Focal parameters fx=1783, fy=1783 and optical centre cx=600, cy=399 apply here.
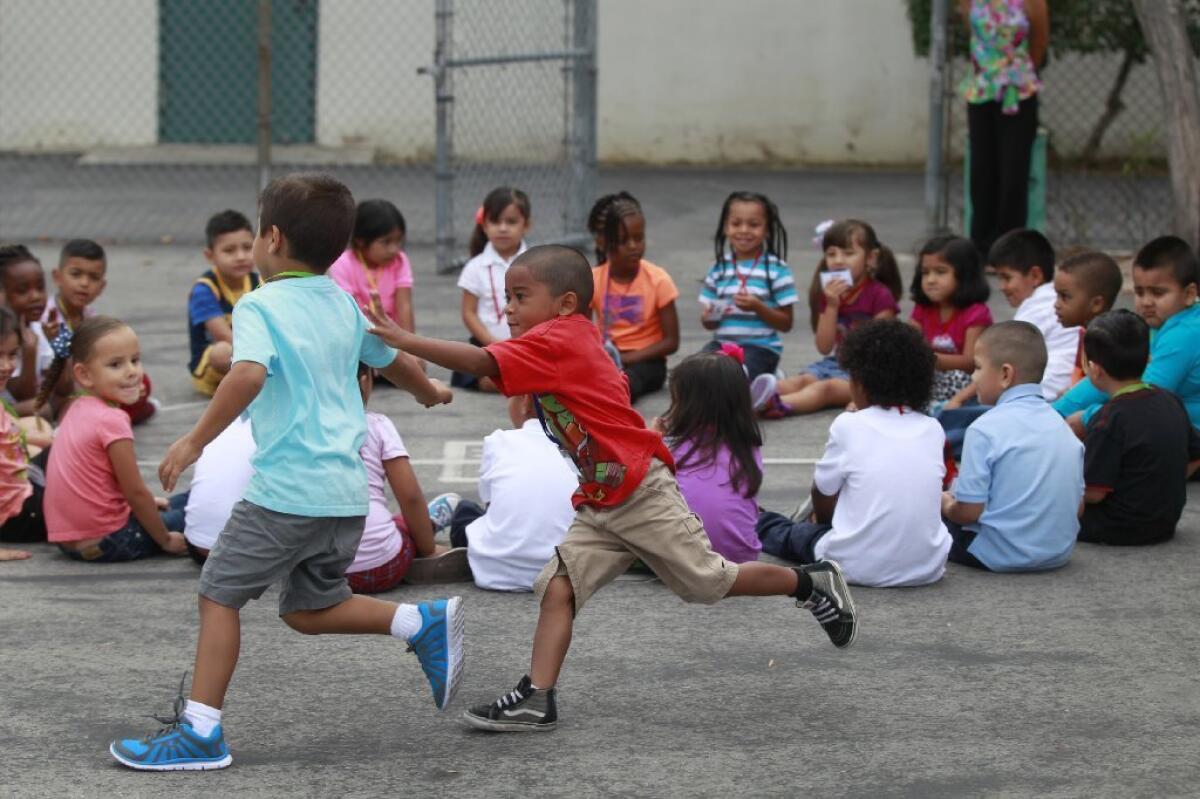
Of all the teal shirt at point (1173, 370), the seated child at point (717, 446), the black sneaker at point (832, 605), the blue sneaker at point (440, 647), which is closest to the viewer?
the blue sneaker at point (440, 647)

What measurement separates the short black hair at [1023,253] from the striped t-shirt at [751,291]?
100 centimetres

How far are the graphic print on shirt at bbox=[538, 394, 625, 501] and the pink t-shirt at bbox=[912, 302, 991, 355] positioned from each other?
12.0 ft

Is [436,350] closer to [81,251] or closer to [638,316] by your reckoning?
[81,251]

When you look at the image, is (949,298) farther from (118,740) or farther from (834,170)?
(834,170)

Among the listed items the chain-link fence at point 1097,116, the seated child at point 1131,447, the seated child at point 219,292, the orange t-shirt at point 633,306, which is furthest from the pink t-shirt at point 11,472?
the chain-link fence at point 1097,116

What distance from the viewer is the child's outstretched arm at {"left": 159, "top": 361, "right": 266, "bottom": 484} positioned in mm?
3982

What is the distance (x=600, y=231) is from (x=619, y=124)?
10.6m

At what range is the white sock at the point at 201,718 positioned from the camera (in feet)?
13.7

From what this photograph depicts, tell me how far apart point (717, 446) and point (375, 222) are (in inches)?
132

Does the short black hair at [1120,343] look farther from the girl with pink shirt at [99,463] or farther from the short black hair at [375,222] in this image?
the short black hair at [375,222]

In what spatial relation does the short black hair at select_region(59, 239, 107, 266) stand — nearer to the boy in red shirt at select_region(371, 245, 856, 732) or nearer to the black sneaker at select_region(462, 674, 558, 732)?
the boy in red shirt at select_region(371, 245, 856, 732)

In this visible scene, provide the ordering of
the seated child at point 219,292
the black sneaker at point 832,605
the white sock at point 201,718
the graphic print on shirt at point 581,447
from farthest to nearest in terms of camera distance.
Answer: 1. the seated child at point 219,292
2. the black sneaker at point 832,605
3. the graphic print on shirt at point 581,447
4. the white sock at point 201,718

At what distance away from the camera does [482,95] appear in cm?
1313

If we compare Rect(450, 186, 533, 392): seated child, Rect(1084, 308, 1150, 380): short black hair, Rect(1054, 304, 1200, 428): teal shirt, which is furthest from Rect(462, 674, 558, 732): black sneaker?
Rect(450, 186, 533, 392): seated child
